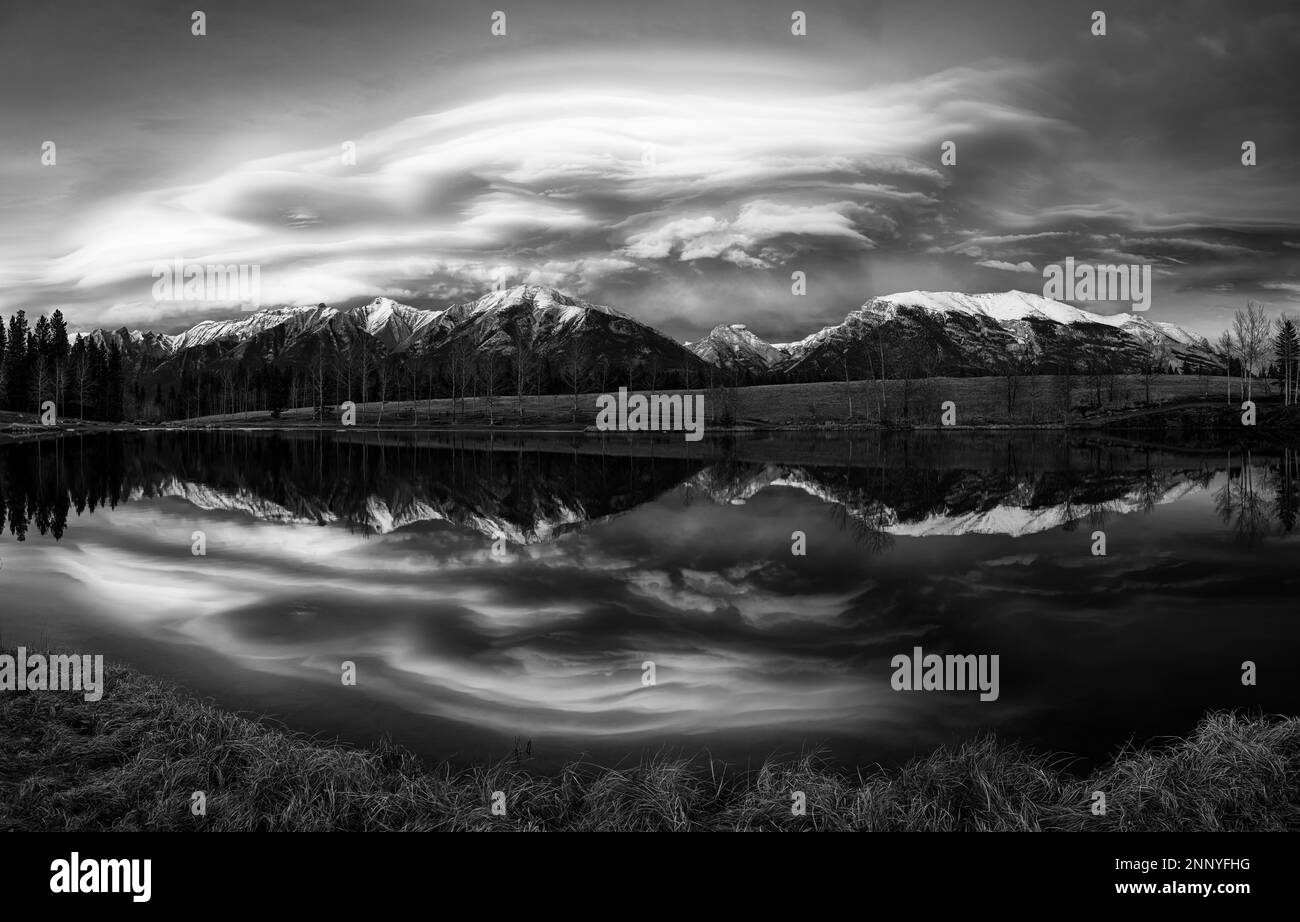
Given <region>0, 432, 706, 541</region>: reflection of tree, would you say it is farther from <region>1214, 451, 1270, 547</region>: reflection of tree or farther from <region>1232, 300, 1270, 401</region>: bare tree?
<region>1232, 300, 1270, 401</region>: bare tree

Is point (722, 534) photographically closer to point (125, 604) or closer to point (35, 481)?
point (125, 604)

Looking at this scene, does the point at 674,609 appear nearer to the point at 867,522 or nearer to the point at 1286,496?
the point at 867,522

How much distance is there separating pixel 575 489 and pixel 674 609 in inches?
918

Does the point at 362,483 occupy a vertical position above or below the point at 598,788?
above

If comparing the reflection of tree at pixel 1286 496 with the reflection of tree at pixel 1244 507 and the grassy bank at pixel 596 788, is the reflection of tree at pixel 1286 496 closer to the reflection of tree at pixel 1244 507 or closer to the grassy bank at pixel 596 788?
the reflection of tree at pixel 1244 507

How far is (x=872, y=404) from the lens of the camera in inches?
5650

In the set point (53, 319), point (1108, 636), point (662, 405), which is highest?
point (53, 319)

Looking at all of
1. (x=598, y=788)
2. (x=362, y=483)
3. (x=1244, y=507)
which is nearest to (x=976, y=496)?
(x=1244, y=507)

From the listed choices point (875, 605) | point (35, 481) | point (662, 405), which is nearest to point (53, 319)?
point (662, 405)

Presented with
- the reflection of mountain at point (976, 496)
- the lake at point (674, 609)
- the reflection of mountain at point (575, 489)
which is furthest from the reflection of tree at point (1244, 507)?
the reflection of mountain at point (976, 496)

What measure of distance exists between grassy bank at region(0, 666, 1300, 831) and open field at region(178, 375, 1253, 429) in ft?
375

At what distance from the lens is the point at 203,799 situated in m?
8.10

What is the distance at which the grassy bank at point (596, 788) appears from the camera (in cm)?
809

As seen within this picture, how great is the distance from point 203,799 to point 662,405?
479ft
